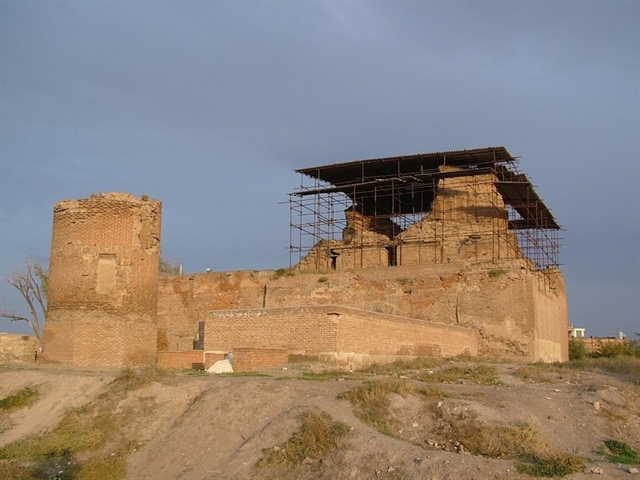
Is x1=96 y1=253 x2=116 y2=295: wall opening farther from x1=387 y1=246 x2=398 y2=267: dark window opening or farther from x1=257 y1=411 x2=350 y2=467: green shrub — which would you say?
x1=387 y1=246 x2=398 y2=267: dark window opening

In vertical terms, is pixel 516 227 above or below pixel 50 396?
above

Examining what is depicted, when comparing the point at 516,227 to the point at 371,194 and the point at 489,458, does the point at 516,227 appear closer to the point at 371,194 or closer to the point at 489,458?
the point at 371,194

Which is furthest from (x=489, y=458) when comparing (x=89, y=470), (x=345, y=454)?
(x=89, y=470)

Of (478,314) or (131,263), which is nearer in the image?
(131,263)

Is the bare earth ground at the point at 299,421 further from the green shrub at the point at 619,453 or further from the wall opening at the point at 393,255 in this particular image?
the wall opening at the point at 393,255

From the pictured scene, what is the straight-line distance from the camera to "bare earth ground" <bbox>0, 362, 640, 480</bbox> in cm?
938

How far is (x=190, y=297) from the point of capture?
30875mm

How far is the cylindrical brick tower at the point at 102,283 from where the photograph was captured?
19.7m

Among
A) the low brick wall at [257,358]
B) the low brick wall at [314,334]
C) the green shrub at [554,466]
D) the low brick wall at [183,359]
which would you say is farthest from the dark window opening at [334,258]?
the green shrub at [554,466]

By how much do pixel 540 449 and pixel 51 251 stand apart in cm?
1601

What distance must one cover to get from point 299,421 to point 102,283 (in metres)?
11.4

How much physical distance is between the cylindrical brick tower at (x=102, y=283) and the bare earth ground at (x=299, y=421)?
457cm

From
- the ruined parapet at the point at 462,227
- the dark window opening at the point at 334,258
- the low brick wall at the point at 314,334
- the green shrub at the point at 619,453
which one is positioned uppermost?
the ruined parapet at the point at 462,227

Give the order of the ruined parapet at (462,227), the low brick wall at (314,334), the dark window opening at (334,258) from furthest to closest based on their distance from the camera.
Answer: the dark window opening at (334,258) < the ruined parapet at (462,227) < the low brick wall at (314,334)
